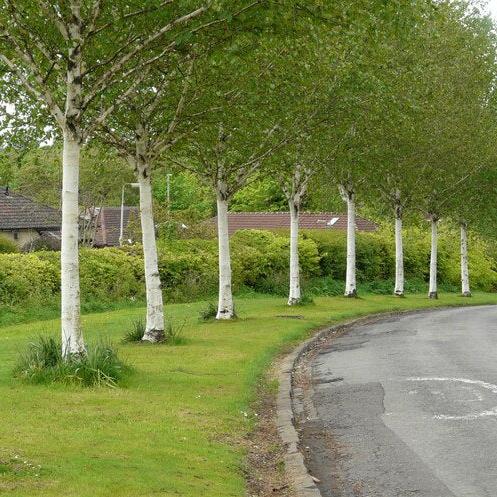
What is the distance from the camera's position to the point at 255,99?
2016cm

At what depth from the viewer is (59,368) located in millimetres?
13875

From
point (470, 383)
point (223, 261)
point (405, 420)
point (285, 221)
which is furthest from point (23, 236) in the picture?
point (405, 420)

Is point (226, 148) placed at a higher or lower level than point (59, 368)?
higher

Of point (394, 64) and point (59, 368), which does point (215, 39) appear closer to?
point (59, 368)

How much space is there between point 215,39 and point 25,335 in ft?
35.7

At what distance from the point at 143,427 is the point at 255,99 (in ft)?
35.3

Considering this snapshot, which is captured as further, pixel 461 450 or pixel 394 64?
pixel 394 64

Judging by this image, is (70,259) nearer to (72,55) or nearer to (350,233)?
(72,55)

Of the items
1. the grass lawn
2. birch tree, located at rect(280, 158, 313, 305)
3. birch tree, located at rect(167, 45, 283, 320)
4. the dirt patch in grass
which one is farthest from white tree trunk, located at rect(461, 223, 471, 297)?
the dirt patch in grass

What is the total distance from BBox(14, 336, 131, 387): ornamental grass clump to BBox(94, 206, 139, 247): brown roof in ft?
195

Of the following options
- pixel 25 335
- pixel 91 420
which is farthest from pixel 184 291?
pixel 91 420

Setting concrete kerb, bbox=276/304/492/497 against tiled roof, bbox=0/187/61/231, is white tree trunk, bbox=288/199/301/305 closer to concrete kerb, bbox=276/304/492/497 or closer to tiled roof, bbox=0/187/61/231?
concrete kerb, bbox=276/304/492/497

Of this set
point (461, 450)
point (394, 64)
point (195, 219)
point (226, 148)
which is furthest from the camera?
point (195, 219)

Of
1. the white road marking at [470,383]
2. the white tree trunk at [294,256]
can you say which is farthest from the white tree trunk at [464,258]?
the white road marking at [470,383]
